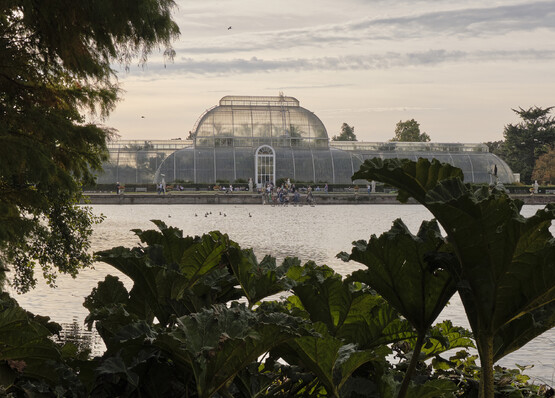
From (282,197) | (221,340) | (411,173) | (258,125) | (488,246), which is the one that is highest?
(258,125)

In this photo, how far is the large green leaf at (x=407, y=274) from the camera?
2.12 m

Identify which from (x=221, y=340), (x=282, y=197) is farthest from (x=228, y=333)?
(x=282, y=197)

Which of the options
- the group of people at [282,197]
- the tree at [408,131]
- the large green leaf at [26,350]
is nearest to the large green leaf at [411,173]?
the large green leaf at [26,350]

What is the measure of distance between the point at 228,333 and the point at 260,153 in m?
60.4

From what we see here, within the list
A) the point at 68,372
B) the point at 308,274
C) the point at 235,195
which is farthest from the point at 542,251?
the point at 235,195

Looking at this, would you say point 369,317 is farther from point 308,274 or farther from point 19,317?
point 19,317

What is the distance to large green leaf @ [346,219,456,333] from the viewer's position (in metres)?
2.12

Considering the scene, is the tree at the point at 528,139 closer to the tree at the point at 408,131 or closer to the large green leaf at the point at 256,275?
the tree at the point at 408,131

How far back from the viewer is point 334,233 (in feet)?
84.7

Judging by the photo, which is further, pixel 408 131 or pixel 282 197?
pixel 408 131

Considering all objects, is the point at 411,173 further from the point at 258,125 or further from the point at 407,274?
the point at 258,125

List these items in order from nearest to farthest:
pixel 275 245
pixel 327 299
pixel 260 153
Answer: pixel 327 299, pixel 275 245, pixel 260 153

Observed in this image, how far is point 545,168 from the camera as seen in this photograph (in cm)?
7094

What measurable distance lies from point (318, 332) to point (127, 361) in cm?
47
